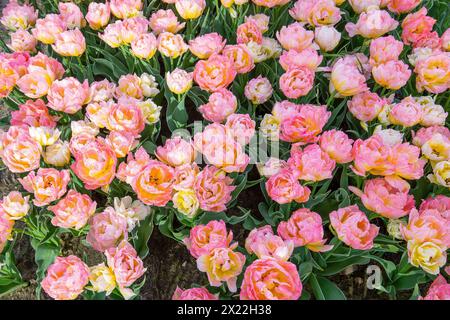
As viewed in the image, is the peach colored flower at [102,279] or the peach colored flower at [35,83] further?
the peach colored flower at [35,83]

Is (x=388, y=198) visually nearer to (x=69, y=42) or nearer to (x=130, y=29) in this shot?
(x=130, y=29)

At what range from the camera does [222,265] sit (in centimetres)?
104

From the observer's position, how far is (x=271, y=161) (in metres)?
1.21

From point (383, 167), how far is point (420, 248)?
0.22 metres

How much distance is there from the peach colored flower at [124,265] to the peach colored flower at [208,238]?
0.14m

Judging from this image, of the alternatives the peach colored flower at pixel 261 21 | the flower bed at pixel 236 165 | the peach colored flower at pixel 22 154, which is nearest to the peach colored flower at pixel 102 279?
the flower bed at pixel 236 165

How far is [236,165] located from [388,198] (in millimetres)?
391

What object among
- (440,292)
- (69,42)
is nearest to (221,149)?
(440,292)

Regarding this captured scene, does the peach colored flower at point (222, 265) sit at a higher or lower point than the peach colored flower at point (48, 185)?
lower

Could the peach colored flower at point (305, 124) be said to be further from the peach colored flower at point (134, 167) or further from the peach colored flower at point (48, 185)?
the peach colored flower at point (48, 185)

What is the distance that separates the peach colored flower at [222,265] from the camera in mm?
1032

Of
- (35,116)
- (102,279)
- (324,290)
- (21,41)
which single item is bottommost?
(324,290)
